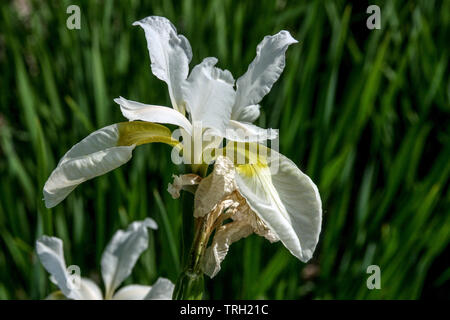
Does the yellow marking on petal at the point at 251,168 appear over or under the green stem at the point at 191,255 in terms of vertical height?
over

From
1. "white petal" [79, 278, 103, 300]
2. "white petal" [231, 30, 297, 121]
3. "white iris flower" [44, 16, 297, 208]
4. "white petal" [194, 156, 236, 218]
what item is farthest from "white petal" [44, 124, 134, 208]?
"white petal" [79, 278, 103, 300]

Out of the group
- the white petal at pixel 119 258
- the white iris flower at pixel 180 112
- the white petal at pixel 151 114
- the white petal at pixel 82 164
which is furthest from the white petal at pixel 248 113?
the white petal at pixel 119 258

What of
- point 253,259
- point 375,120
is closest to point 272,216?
point 253,259

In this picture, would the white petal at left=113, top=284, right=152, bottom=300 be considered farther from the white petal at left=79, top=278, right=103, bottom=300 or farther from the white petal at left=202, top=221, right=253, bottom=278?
the white petal at left=202, top=221, right=253, bottom=278

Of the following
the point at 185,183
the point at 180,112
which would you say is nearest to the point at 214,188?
the point at 185,183

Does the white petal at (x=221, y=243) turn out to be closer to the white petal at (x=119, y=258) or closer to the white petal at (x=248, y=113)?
the white petal at (x=248, y=113)

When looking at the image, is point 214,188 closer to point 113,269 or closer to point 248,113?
point 248,113
